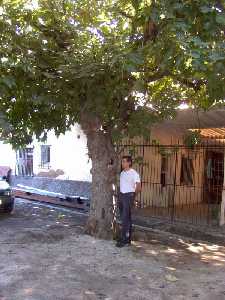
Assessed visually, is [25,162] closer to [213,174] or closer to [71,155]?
[71,155]

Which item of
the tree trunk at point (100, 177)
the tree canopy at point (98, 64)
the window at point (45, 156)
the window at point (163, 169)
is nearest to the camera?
the tree canopy at point (98, 64)

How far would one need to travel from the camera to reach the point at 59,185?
16453mm

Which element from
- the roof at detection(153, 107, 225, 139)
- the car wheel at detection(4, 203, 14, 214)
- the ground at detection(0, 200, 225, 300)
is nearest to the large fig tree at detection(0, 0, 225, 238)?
the ground at detection(0, 200, 225, 300)

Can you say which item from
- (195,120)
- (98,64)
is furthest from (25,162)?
(98,64)

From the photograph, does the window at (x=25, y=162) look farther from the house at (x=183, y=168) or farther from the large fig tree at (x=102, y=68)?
the large fig tree at (x=102, y=68)

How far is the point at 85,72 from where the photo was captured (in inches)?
303

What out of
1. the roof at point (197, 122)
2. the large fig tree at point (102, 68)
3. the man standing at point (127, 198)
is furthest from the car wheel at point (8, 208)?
the roof at point (197, 122)

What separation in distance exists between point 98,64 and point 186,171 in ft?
33.9

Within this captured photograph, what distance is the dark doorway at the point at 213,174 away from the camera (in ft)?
58.2

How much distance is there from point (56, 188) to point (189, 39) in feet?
38.2

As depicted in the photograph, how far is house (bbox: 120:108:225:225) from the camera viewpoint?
44.6ft

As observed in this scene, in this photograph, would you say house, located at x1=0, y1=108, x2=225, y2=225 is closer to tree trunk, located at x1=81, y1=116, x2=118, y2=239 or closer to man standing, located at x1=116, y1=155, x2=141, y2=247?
tree trunk, located at x1=81, y1=116, x2=118, y2=239

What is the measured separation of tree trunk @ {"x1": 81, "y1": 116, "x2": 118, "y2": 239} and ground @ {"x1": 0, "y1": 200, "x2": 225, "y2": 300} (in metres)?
0.46

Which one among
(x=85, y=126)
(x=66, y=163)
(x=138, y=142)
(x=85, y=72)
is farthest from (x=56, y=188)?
(x=85, y=72)
